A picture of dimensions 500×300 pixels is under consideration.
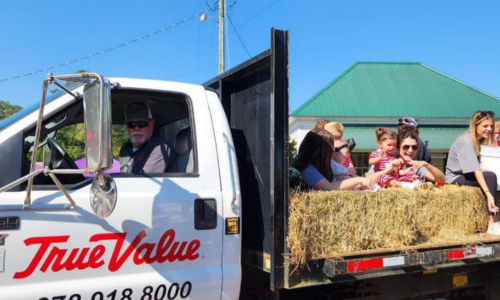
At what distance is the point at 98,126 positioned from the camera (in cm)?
207

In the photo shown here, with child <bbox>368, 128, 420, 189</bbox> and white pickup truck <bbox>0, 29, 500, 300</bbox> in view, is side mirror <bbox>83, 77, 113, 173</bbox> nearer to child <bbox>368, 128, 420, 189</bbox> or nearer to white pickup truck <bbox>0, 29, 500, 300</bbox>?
white pickup truck <bbox>0, 29, 500, 300</bbox>

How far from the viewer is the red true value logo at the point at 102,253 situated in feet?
7.36

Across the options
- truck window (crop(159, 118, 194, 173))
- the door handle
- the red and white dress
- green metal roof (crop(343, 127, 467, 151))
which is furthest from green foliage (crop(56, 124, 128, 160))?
green metal roof (crop(343, 127, 467, 151))

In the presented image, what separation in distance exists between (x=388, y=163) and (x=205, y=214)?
2624 mm

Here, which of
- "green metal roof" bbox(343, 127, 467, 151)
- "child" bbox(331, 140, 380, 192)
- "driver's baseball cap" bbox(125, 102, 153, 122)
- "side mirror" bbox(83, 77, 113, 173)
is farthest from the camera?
"green metal roof" bbox(343, 127, 467, 151)

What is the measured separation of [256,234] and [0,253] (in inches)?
58.7

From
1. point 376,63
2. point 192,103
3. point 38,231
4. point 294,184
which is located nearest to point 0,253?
point 38,231

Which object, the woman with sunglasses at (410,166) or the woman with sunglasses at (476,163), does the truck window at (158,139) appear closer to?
the woman with sunglasses at (410,166)

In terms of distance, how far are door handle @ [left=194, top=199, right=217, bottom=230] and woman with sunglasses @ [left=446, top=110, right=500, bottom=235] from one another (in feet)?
8.27

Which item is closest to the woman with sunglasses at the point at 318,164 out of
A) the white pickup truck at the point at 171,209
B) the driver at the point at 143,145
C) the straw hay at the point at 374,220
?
the straw hay at the point at 374,220

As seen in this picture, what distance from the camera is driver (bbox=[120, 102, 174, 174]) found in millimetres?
2824

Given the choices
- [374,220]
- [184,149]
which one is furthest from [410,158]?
[184,149]

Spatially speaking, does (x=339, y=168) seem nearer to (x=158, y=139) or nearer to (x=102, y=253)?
(x=158, y=139)

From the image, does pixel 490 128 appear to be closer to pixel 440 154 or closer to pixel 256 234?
pixel 256 234
